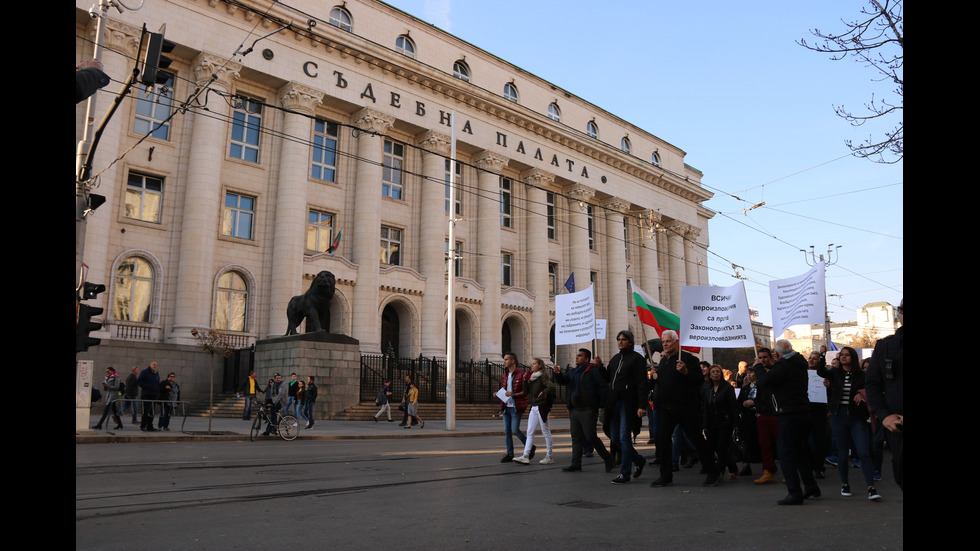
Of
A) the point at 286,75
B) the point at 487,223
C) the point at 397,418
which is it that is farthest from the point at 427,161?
the point at 397,418

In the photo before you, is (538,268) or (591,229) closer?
(538,268)

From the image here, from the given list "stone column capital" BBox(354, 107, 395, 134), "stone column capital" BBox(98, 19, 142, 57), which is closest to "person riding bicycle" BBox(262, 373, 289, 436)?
"stone column capital" BBox(98, 19, 142, 57)

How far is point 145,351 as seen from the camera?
1022 inches

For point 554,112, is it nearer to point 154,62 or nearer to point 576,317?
point 576,317

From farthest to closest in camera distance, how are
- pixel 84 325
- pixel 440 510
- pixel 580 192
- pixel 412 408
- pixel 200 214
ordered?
pixel 580 192, pixel 200 214, pixel 412 408, pixel 84 325, pixel 440 510

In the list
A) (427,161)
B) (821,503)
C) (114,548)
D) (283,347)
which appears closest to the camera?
(114,548)

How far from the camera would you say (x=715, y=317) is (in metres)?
12.9

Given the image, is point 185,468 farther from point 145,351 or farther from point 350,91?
point 350,91

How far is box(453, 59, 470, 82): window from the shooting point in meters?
40.2

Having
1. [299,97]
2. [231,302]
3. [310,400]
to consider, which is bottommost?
[310,400]

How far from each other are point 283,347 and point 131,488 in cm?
1650

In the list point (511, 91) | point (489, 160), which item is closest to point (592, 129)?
point (511, 91)

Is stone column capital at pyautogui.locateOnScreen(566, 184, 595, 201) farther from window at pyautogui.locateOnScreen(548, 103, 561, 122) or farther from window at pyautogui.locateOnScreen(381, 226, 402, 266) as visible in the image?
window at pyautogui.locateOnScreen(381, 226, 402, 266)

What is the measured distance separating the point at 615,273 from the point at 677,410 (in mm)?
38611
